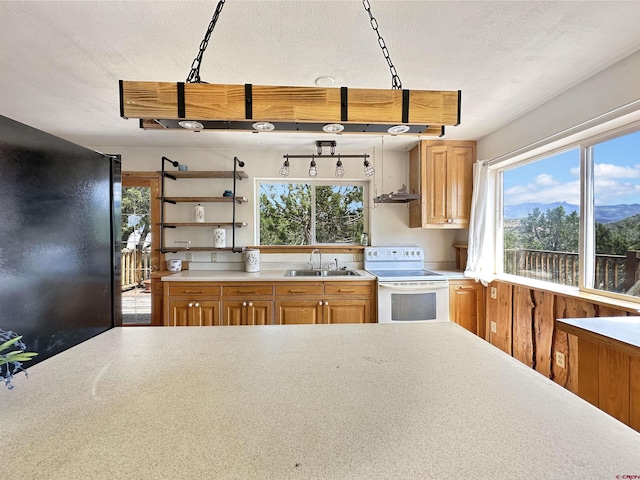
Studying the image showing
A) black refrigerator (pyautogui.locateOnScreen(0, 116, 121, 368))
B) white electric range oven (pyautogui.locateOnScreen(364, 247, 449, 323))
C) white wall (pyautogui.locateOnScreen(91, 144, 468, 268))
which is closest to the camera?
black refrigerator (pyautogui.locateOnScreen(0, 116, 121, 368))

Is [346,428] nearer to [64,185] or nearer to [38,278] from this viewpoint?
[38,278]

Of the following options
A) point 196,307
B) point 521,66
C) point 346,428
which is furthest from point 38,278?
point 521,66

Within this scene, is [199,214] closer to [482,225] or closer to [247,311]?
[247,311]

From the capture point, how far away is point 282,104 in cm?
81

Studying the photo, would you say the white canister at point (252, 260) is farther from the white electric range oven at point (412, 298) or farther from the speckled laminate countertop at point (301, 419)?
the speckled laminate countertop at point (301, 419)

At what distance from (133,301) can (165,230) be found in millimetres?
868

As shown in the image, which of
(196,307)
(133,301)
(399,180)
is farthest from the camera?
(399,180)

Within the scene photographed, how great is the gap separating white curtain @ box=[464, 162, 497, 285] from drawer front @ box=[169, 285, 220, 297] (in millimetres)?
2564

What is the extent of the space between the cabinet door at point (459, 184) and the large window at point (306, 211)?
0.98 meters

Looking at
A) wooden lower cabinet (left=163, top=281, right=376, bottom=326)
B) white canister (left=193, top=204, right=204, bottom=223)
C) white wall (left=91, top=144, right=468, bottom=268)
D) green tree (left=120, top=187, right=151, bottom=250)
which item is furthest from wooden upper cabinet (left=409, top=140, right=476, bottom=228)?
green tree (left=120, top=187, right=151, bottom=250)

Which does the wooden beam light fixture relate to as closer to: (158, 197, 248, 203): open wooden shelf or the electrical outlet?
the electrical outlet

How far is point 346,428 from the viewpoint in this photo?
22.0 inches

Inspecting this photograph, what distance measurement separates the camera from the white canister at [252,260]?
10.3 feet

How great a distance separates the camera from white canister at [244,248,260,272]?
3.12m
